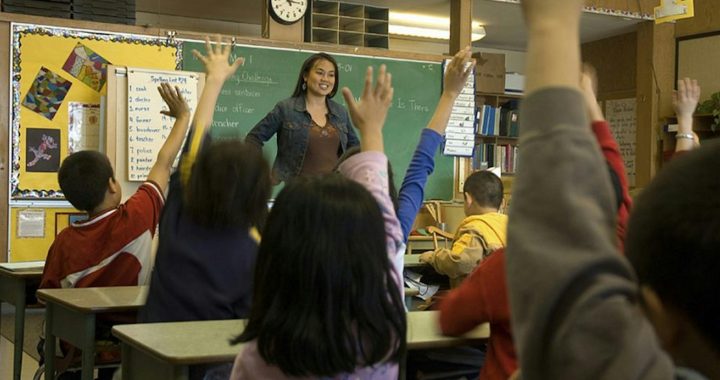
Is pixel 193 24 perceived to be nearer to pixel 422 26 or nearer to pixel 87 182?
pixel 422 26

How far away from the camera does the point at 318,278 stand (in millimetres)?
1456

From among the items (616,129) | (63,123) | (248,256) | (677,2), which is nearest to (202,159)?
(248,256)

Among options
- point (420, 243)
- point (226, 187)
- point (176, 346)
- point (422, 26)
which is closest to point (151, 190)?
point (226, 187)

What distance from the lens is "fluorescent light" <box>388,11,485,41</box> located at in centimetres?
863

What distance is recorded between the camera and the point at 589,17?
27.8ft

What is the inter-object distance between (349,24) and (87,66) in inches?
96.3

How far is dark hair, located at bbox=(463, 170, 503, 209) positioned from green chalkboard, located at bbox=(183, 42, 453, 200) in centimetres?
228

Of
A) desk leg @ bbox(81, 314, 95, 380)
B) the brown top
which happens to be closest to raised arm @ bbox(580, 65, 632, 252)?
desk leg @ bbox(81, 314, 95, 380)

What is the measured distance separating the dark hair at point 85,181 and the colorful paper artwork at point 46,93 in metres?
2.72

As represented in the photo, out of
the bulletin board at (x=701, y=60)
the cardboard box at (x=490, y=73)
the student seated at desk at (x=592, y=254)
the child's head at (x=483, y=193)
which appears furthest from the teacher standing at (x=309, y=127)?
the bulletin board at (x=701, y=60)

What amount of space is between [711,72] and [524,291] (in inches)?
338

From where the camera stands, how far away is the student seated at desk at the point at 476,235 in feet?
13.2

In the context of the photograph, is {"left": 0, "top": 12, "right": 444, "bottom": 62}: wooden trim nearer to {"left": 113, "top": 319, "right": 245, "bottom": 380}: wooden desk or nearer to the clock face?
the clock face

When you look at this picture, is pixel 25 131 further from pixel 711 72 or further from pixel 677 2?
pixel 711 72
